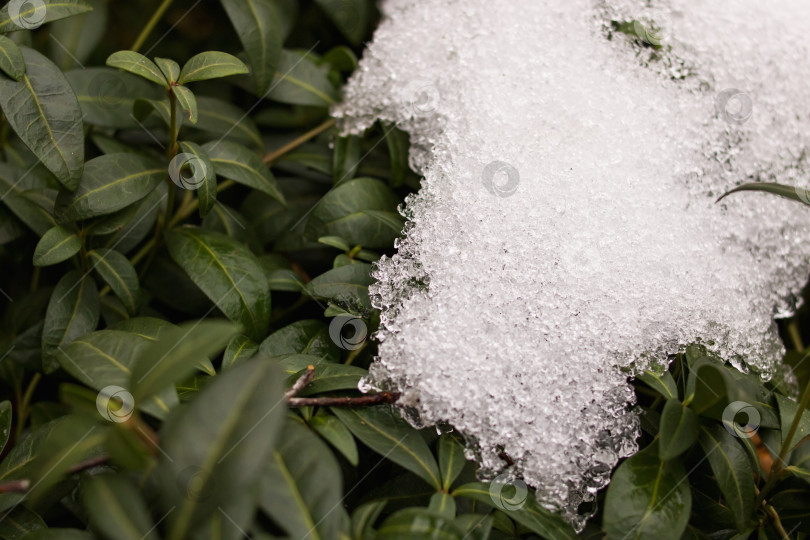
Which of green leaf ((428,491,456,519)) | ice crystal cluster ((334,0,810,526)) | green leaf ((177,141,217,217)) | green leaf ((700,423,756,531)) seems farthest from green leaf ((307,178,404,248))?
green leaf ((700,423,756,531))

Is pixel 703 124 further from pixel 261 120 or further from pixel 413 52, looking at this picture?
pixel 261 120

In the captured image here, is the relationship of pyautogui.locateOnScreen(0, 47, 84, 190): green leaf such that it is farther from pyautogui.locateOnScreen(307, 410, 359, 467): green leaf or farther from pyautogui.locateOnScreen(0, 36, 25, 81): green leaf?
pyautogui.locateOnScreen(307, 410, 359, 467): green leaf

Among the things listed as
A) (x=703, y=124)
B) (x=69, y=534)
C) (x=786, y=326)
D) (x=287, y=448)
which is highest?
(x=703, y=124)

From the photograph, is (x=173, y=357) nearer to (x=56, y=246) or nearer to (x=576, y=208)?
(x=56, y=246)

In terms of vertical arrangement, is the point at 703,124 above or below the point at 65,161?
above

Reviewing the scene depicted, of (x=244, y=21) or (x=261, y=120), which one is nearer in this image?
(x=244, y=21)

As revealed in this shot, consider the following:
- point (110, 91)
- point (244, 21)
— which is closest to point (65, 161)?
point (110, 91)

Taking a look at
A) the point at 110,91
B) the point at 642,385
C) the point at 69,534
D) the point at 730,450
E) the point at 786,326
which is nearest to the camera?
the point at 69,534
